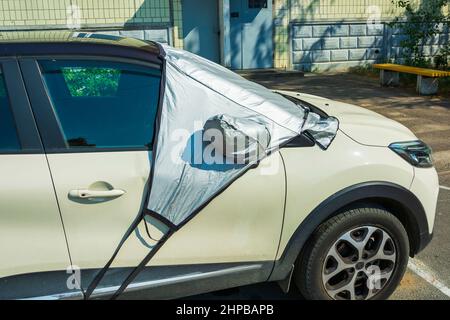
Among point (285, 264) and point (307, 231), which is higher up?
point (307, 231)

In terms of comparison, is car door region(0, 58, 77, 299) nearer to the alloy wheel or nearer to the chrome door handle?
the chrome door handle

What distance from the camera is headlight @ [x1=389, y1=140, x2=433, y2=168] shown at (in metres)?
2.76

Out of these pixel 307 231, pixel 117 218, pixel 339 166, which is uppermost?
pixel 339 166

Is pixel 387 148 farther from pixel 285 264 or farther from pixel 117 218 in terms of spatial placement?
pixel 117 218

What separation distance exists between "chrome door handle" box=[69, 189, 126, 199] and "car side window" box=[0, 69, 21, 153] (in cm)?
36

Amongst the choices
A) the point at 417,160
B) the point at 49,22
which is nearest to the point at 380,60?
the point at 49,22

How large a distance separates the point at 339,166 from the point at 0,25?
11.3 meters

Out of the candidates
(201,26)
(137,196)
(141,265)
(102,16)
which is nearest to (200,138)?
(137,196)

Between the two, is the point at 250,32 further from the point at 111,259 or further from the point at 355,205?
the point at 111,259

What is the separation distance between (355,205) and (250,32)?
10.7 metres

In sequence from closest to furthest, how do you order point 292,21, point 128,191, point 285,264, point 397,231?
point 128,191, point 285,264, point 397,231, point 292,21

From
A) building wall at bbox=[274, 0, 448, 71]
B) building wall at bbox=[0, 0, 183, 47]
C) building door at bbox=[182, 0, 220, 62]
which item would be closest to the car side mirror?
building wall at bbox=[0, 0, 183, 47]

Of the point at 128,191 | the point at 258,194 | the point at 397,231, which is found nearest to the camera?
Answer: the point at 128,191
